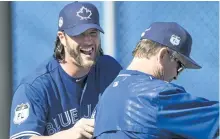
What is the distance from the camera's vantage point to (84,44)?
2.74m

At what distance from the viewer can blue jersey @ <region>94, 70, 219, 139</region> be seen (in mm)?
2055

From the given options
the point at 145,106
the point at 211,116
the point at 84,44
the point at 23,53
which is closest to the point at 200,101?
the point at 211,116

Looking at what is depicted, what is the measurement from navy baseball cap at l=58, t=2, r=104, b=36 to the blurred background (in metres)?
1.17

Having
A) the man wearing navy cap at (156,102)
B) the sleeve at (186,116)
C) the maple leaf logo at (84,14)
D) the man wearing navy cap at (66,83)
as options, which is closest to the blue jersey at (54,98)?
the man wearing navy cap at (66,83)

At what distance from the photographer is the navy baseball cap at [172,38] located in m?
2.19

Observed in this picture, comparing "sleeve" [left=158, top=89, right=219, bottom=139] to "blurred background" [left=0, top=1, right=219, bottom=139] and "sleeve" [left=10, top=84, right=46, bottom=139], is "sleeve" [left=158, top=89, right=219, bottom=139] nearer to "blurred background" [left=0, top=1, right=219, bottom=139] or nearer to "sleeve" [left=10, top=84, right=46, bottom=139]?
"sleeve" [left=10, top=84, right=46, bottom=139]

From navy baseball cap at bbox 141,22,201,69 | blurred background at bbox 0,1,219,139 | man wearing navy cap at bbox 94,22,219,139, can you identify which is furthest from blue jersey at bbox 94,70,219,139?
blurred background at bbox 0,1,219,139

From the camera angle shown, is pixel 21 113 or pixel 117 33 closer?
pixel 21 113

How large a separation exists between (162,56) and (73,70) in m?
0.73

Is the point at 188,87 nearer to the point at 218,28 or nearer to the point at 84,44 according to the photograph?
the point at 218,28

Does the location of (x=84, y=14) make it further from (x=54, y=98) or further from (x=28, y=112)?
(x=28, y=112)

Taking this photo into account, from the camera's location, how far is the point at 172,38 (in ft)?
7.18

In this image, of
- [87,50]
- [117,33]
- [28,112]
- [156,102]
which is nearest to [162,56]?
[156,102]

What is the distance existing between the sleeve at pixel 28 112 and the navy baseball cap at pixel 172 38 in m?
0.64
